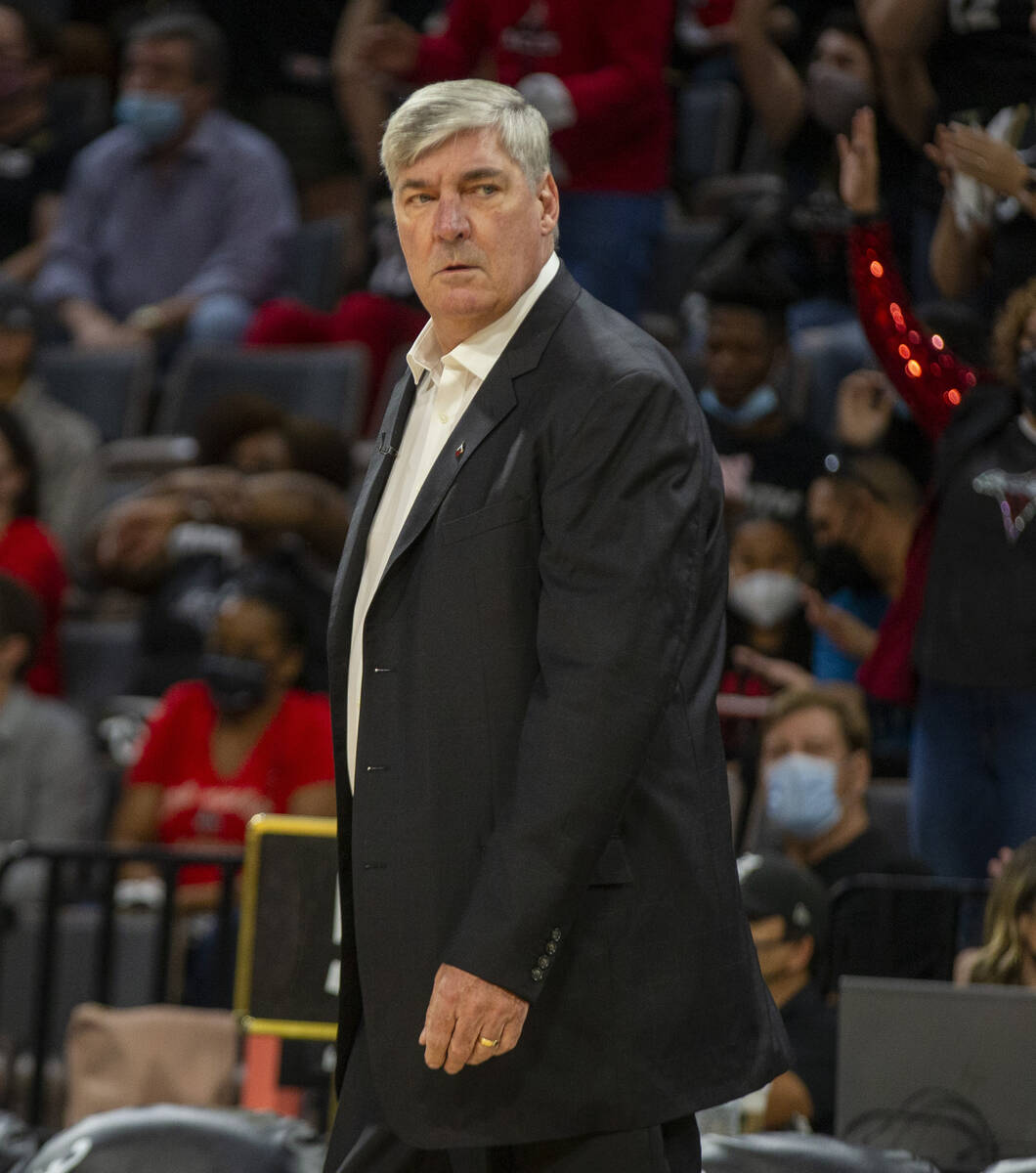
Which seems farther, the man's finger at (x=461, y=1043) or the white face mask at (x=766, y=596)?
the white face mask at (x=766, y=596)

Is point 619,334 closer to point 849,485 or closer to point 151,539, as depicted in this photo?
point 849,485

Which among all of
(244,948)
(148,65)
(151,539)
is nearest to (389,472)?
(244,948)

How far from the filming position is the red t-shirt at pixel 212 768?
492 cm

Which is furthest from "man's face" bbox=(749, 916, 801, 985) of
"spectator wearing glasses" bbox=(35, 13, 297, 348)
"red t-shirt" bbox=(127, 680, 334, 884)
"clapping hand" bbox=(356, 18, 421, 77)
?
"spectator wearing glasses" bbox=(35, 13, 297, 348)

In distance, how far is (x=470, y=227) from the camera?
2031 millimetres

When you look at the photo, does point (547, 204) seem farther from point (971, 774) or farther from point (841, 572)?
point (841, 572)

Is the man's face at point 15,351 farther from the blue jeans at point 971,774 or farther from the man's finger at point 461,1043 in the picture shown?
the man's finger at point 461,1043

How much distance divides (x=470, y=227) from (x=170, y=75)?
5601 millimetres

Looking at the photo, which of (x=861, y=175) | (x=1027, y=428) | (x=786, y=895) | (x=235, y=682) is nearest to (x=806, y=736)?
(x=786, y=895)

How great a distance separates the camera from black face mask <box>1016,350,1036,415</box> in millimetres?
3781

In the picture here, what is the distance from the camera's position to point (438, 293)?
2.06 meters

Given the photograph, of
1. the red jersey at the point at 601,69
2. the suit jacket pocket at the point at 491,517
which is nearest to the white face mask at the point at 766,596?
the red jersey at the point at 601,69

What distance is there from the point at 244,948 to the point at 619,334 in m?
1.52

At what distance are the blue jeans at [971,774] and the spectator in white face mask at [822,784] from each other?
24 cm
